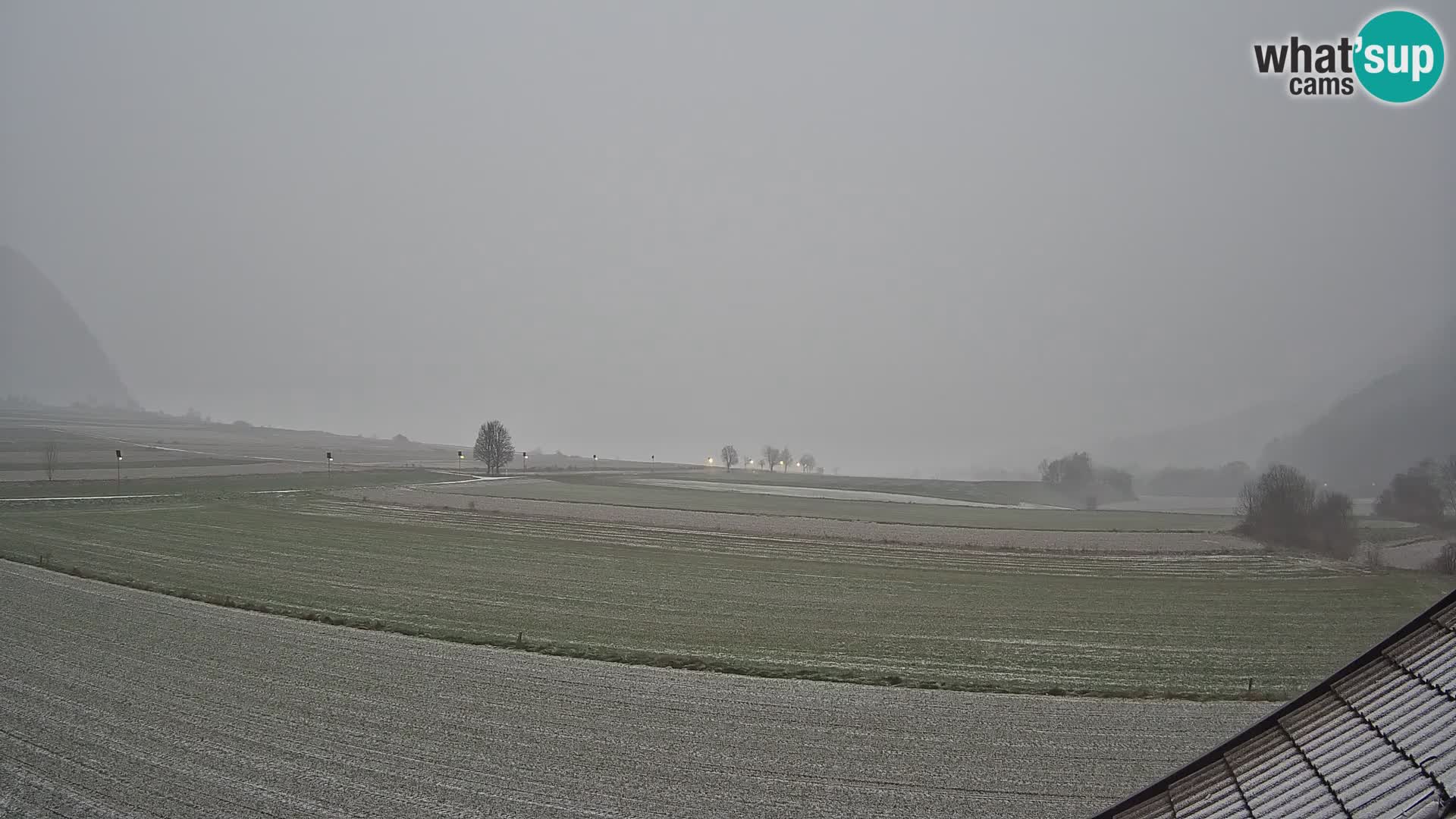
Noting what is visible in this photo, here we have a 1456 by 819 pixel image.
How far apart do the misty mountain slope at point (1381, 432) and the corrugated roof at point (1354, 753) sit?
153202 mm

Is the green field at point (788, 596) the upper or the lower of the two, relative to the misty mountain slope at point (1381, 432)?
lower

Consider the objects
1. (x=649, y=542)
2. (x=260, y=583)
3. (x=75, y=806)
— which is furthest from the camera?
(x=649, y=542)

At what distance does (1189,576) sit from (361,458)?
14448cm

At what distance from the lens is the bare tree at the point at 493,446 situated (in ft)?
372

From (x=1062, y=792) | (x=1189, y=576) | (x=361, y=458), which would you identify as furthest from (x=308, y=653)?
(x=361, y=458)

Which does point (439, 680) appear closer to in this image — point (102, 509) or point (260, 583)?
point (260, 583)

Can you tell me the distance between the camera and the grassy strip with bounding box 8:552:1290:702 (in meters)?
19.0

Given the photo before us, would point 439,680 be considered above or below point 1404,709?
below

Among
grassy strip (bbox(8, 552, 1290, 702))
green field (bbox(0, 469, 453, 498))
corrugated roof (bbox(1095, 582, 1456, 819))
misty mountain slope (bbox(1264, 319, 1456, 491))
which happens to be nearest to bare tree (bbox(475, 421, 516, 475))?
green field (bbox(0, 469, 453, 498))

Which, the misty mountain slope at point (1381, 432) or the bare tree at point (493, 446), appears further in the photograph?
the misty mountain slope at point (1381, 432)

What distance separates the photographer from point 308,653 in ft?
68.2

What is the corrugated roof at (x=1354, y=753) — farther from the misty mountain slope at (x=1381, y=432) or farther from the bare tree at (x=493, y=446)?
the misty mountain slope at (x=1381, y=432)

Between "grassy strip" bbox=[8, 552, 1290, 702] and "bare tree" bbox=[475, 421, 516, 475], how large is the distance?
285ft

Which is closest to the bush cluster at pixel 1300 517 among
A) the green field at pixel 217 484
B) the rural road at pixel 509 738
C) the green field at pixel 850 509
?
the green field at pixel 850 509
